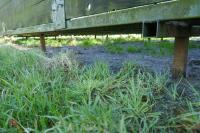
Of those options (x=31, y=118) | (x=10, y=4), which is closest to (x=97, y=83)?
(x=31, y=118)

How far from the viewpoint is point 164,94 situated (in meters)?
2.07

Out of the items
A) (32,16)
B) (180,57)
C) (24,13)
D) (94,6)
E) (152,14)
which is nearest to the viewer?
(152,14)

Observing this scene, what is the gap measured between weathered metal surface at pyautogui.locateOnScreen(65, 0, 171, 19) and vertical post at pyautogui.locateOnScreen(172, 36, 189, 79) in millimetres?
538

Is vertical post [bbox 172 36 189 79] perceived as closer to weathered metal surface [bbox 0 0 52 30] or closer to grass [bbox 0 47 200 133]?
grass [bbox 0 47 200 133]

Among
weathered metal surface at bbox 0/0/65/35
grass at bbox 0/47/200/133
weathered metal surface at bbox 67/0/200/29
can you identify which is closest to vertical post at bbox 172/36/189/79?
grass at bbox 0/47/200/133

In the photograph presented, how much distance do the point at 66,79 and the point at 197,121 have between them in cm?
125

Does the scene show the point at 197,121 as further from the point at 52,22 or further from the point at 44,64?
the point at 52,22

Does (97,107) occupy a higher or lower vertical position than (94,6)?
lower

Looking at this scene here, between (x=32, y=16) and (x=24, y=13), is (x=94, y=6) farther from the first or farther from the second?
(x=24, y=13)

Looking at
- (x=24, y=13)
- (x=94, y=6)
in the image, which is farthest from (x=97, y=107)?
(x=24, y=13)

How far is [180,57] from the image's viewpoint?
2.62 meters

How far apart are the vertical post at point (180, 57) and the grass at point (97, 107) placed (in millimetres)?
321

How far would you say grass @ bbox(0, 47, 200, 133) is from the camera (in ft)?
4.68

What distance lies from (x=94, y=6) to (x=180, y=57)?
0.80 m
